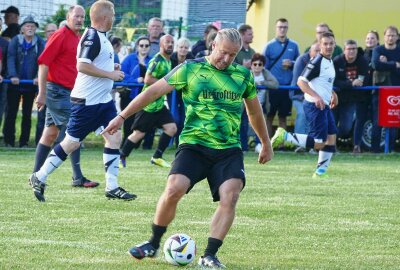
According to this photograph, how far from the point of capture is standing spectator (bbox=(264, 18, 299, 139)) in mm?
19859

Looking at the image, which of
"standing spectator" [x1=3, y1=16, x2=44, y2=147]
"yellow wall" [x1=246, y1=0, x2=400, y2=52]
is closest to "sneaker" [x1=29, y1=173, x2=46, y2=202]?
"standing spectator" [x1=3, y1=16, x2=44, y2=147]

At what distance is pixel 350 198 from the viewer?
1256 cm

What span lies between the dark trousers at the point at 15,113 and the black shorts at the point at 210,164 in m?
11.4

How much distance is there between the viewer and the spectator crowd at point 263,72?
742 inches

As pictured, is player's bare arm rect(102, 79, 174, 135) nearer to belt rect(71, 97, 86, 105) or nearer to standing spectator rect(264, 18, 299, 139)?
belt rect(71, 97, 86, 105)

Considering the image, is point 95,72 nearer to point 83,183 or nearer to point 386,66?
point 83,183

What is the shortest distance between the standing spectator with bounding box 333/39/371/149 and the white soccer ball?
447 inches

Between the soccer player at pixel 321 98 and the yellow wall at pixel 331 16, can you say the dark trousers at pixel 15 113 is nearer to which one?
the yellow wall at pixel 331 16

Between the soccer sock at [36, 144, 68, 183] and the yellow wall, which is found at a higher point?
the yellow wall

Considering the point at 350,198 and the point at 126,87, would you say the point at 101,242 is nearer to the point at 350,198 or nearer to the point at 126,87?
the point at 350,198

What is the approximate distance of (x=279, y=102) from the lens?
20.0 m

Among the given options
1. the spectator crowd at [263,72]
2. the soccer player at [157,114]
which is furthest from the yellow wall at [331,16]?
the soccer player at [157,114]

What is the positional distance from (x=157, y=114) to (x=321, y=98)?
2.38 m

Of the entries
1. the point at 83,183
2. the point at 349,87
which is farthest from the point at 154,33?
the point at 83,183
